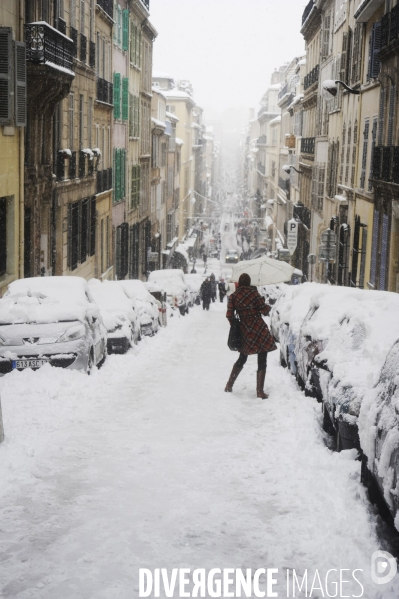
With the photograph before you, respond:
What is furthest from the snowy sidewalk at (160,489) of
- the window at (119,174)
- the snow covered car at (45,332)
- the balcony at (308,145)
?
the balcony at (308,145)

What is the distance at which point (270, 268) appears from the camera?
2619 centimetres

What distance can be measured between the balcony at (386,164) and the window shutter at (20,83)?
10.1 meters

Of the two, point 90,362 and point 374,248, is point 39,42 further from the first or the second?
point 374,248

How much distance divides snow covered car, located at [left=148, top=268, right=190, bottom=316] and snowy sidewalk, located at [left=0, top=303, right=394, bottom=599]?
24.3 meters

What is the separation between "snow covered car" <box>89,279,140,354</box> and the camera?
17.0 metres

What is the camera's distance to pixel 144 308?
878 inches

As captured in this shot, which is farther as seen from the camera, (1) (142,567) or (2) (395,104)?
(2) (395,104)

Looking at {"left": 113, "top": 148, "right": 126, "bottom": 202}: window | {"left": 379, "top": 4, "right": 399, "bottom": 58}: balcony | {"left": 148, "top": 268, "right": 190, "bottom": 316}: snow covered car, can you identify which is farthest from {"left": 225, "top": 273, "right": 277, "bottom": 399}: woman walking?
{"left": 113, "top": 148, "right": 126, "bottom": 202}: window

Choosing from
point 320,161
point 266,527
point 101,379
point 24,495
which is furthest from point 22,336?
point 320,161

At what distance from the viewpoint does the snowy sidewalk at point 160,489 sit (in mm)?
5719

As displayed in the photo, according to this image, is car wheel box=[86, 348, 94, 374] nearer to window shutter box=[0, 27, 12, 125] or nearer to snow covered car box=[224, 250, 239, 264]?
window shutter box=[0, 27, 12, 125]

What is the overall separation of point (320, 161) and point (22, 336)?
113 ft

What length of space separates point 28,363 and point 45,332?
53cm

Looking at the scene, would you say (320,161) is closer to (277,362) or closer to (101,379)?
(277,362)
